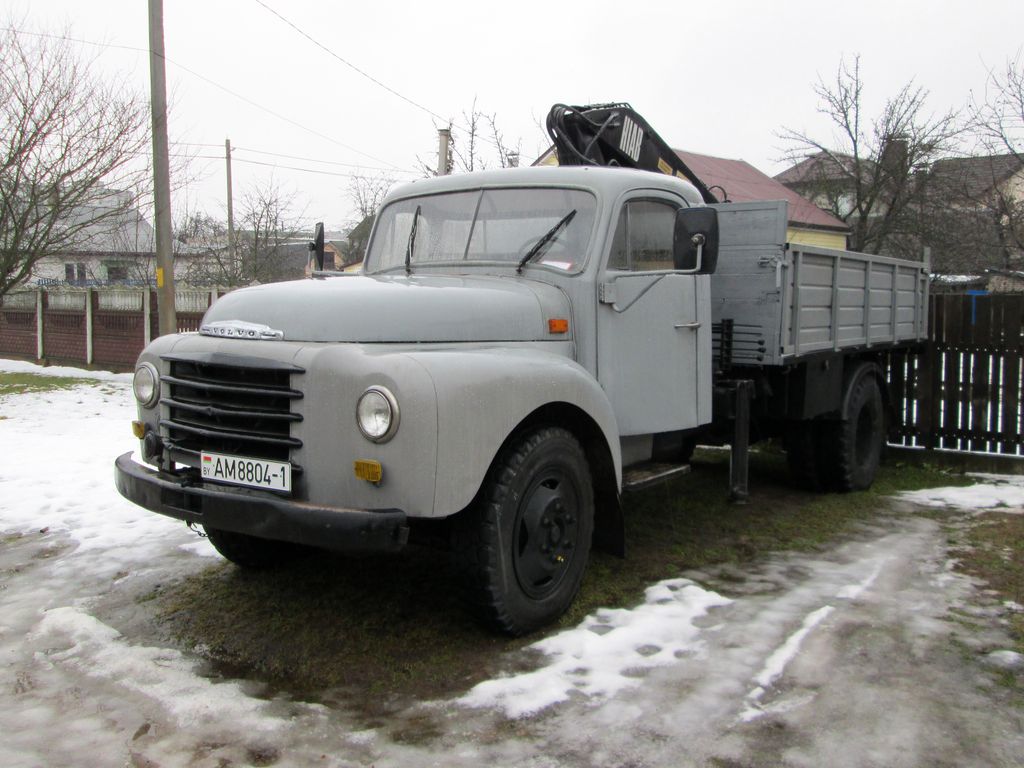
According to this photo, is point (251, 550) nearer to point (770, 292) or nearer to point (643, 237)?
point (643, 237)

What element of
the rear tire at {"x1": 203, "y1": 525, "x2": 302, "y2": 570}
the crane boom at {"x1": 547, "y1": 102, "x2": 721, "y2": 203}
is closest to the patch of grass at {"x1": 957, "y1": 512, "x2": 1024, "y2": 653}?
the crane boom at {"x1": 547, "y1": 102, "x2": 721, "y2": 203}

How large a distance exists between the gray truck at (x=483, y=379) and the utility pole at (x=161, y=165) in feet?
23.3

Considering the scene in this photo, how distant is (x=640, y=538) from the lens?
226 inches

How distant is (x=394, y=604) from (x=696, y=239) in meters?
2.31

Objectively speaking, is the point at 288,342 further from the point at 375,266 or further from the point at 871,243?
the point at 871,243

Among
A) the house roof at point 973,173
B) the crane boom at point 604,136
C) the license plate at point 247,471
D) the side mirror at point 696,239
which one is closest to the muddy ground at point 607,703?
the license plate at point 247,471

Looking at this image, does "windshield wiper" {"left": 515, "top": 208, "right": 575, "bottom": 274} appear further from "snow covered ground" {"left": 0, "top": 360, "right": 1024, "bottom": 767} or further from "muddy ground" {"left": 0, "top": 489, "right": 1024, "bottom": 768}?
"muddy ground" {"left": 0, "top": 489, "right": 1024, "bottom": 768}

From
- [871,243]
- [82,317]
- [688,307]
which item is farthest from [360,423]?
[871,243]

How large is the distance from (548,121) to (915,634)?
3823mm

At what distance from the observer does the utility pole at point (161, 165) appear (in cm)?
1119

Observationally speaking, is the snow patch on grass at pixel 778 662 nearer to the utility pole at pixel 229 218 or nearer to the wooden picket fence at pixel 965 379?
the wooden picket fence at pixel 965 379

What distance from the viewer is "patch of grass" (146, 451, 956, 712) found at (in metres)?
3.66

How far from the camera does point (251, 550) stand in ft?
16.1

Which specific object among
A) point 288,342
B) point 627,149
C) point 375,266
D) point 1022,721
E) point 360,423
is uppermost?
point 627,149
